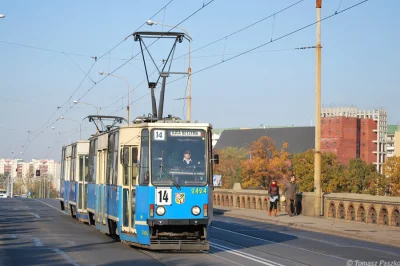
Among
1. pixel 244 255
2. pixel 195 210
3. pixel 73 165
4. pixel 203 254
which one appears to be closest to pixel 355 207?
pixel 73 165

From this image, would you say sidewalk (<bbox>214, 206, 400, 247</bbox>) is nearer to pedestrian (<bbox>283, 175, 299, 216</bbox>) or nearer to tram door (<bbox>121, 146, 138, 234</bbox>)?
pedestrian (<bbox>283, 175, 299, 216</bbox>)

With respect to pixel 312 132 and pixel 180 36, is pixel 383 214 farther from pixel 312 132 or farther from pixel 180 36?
pixel 312 132

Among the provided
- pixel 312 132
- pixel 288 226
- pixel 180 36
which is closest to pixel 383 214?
pixel 288 226

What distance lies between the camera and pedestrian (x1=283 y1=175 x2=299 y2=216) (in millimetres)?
36062

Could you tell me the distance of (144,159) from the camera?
59.4 ft

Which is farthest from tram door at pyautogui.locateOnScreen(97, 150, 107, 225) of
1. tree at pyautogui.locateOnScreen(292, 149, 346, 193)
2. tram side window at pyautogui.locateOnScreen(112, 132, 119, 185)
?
tree at pyautogui.locateOnScreen(292, 149, 346, 193)

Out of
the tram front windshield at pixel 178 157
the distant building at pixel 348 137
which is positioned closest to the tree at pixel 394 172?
the distant building at pixel 348 137

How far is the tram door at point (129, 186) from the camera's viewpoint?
18547 mm

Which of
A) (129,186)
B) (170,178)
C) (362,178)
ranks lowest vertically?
(362,178)

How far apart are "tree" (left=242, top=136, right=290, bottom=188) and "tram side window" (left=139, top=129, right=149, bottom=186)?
383 ft

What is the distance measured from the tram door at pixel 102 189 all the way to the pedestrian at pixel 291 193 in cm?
1399

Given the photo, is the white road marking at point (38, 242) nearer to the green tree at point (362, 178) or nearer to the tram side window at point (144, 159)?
the tram side window at point (144, 159)

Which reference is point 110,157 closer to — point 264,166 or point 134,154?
point 134,154

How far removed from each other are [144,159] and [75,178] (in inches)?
621
